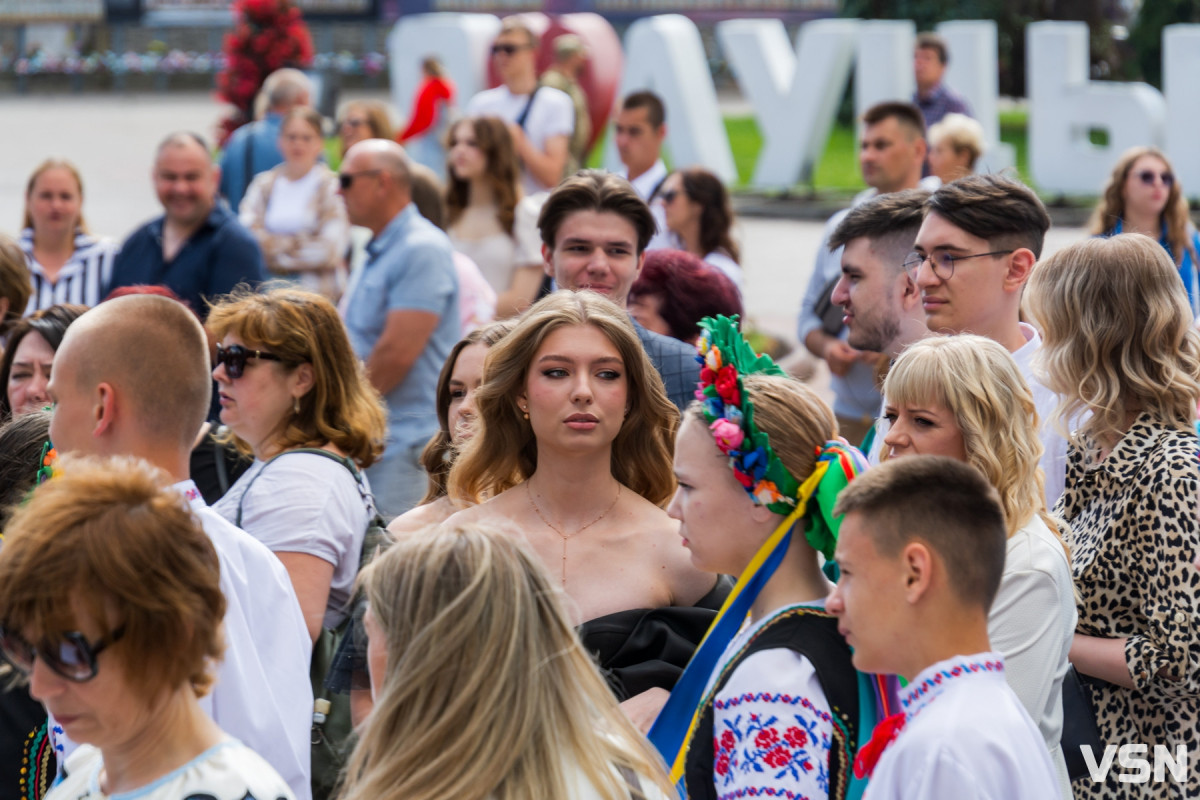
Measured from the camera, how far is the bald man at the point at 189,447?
2859 mm

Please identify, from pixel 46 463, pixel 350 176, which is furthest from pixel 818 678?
pixel 350 176

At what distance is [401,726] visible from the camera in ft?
7.14

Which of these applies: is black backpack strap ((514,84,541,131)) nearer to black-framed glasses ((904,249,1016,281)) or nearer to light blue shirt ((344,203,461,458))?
light blue shirt ((344,203,461,458))

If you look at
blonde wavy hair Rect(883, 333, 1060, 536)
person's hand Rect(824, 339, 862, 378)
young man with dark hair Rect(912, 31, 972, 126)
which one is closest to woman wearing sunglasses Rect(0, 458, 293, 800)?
blonde wavy hair Rect(883, 333, 1060, 536)

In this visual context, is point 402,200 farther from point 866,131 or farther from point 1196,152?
point 1196,152

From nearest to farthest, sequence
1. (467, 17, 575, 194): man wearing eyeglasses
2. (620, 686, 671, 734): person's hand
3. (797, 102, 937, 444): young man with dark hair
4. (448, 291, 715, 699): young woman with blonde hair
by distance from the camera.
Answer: (620, 686, 671, 734): person's hand
(448, 291, 715, 699): young woman with blonde hair
(797, 102, 937, 444): young man with dark hair
(467, 17, 575, 194): man wearing eyeglasses

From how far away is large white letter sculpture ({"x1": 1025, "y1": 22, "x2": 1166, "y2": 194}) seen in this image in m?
16.1

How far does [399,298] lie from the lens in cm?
615

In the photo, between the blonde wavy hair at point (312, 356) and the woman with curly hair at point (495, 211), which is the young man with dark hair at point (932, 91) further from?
the blonde wavy hair at point (312, 356)

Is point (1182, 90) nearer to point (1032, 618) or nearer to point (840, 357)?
point (840, 357)

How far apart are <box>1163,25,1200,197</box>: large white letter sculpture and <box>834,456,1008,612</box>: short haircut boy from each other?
1485 centimetres

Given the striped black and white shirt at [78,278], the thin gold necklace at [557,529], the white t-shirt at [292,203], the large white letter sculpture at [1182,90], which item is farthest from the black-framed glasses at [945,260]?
the large white letter sculpture at [1182,90]

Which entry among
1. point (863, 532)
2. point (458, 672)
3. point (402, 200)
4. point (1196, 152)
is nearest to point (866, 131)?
point (402, 200)

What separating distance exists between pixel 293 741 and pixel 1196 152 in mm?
15735
